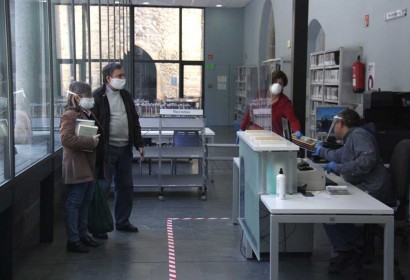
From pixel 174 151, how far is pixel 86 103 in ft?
8.64

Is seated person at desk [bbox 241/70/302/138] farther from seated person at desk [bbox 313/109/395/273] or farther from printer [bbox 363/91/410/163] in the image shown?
seated person at desk [bbox 313/109/395/273]

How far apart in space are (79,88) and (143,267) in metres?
1.55

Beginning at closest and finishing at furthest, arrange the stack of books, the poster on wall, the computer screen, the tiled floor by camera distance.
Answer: the stack of books → the tiled floor → the computer screen → the poster on wall

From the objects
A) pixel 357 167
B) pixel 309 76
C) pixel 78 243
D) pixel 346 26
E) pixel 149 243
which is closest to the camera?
pixel 357 167

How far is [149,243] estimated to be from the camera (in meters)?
4.90

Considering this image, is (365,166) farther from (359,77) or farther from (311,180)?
(359,77)

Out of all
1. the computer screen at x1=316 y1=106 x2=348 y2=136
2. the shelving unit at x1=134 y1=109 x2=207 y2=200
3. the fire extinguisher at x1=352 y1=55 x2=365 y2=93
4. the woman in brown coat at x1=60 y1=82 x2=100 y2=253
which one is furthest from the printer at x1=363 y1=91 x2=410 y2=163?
the woman in brown coat at x1=60 y1=82 x2=100 y2=253

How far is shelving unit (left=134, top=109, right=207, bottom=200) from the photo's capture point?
675 cm

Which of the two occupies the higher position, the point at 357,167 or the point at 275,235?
the point at 357,167

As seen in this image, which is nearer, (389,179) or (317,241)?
(389,179)

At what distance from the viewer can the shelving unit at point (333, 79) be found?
8242 mm

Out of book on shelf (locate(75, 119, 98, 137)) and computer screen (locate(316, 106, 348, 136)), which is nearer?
book on shelf (locate(75, 119, 98, 137))

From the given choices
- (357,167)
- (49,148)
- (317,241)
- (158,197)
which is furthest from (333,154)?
(158,197)

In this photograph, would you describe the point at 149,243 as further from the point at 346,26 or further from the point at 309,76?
the point at 309,76
